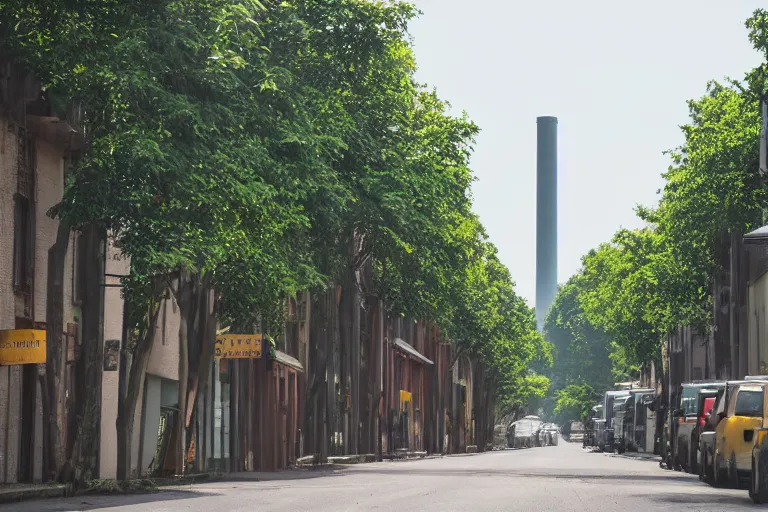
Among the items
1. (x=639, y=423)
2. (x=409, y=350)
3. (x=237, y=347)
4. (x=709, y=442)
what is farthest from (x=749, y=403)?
(x=409, y=350)

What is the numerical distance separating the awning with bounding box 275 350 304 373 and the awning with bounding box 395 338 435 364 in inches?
1247

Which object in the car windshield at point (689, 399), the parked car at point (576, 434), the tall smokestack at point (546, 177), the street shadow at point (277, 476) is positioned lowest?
the parked car at point (576, 434)

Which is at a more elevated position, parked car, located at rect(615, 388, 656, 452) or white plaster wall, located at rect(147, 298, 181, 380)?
white plaster wall, located at rect(147, 298, 181, 380)

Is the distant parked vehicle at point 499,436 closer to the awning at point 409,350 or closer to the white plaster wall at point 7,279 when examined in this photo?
the awning at point 409,350

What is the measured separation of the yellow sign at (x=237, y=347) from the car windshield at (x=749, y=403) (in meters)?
16.1

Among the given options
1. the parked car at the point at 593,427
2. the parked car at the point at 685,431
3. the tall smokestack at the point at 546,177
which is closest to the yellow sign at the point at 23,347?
the parked car at the point at 685,431

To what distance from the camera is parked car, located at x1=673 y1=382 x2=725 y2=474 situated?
114ft

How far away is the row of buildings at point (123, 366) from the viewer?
31.2m

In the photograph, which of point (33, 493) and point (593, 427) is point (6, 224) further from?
point (593, 427)

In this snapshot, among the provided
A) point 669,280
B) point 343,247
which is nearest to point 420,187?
point 343,247

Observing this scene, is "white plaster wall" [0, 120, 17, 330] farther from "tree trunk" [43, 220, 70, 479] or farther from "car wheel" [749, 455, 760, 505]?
"car wheel" [749, 455, 760, 505]

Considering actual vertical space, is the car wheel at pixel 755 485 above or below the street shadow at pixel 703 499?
above

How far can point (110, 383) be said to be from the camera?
38.0m

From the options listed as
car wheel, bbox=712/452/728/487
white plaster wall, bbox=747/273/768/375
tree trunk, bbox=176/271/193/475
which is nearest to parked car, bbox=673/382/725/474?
car wheel, bbox=712/452/728/487
